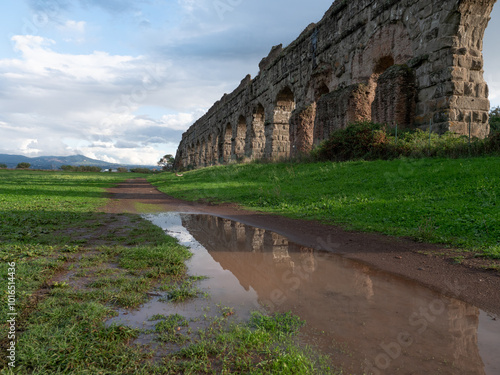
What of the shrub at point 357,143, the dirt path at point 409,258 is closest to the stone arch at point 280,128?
the shrub at point 357,143

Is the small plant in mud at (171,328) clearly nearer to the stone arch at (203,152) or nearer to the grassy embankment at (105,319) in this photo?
the grassy embankment at (105,319)

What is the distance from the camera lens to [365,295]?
10.5 ft

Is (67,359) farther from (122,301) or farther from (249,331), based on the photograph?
(249,331)

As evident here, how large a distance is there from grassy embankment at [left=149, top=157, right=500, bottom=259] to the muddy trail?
0.68 metres

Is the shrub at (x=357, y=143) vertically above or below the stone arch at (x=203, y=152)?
below

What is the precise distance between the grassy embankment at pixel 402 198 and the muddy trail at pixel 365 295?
68cm

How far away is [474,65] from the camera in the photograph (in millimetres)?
10234

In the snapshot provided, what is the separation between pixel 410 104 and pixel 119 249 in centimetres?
1086

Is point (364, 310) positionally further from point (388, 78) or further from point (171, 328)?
point (388, 78)

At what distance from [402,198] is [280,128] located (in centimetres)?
1453

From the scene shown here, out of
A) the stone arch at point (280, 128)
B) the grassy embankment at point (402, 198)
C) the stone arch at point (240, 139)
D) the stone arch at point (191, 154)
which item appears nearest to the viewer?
the grassy embankment at point (402, 198)

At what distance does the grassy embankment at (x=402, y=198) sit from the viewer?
17.1 ft

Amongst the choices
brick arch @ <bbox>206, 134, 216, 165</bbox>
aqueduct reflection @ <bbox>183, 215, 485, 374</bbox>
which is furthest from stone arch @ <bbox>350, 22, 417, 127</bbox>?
brick arch @ <bbox>206, 134, 216, 165</bbox>

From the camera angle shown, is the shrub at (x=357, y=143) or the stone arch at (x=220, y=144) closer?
the shrub at (x=357, y=143)
